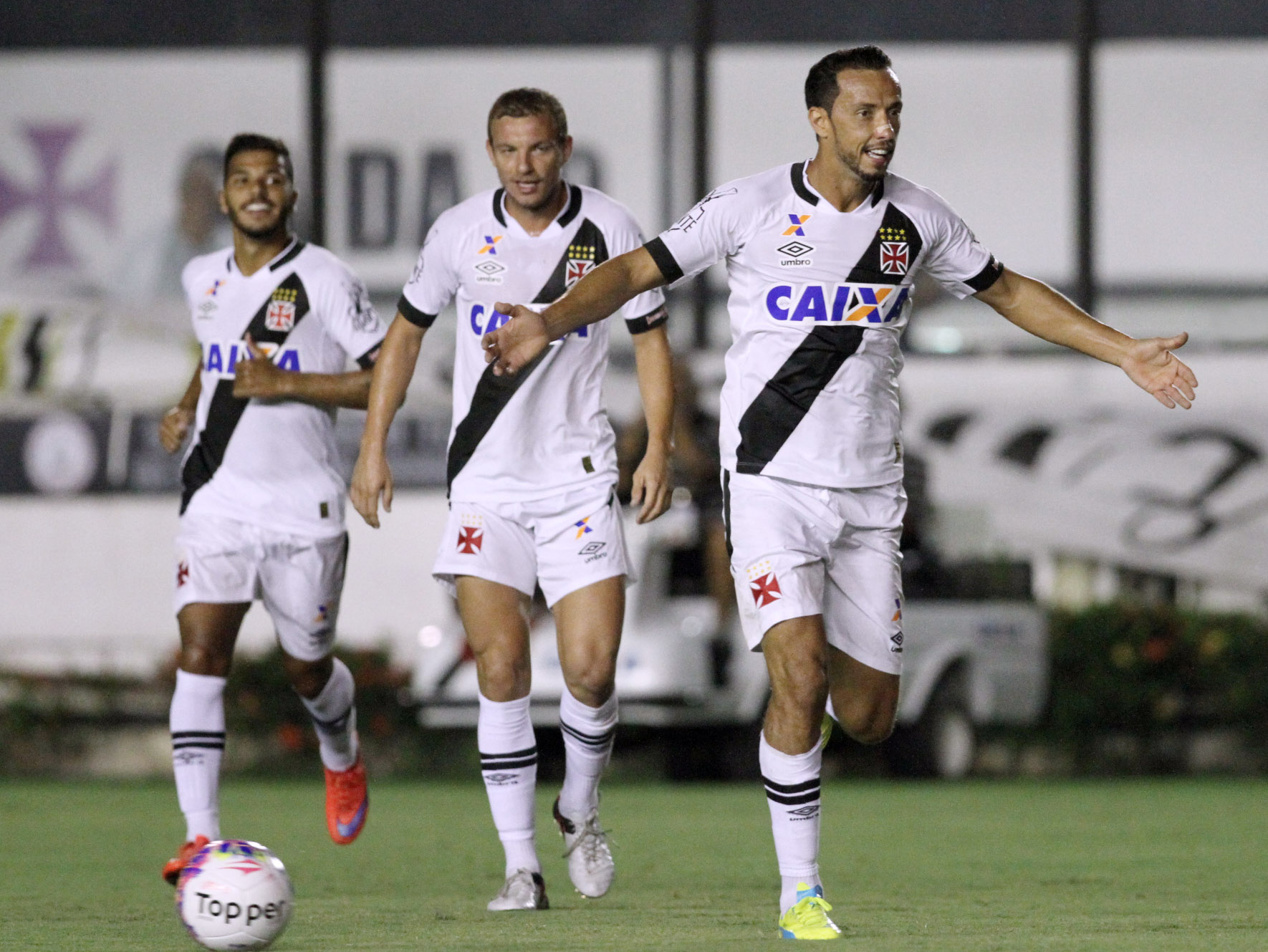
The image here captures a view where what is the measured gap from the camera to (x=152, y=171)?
18.4 metres

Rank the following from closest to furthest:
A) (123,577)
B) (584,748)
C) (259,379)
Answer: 1. (584,748)
2. (259,379)
3. (123,577)

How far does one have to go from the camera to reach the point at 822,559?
626 centimetres

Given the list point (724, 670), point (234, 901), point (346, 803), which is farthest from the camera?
point (724, 670)

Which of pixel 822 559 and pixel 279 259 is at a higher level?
pixel 279 259

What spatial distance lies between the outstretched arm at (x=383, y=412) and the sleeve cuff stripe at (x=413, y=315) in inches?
0.4

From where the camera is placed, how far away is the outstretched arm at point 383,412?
694 cm

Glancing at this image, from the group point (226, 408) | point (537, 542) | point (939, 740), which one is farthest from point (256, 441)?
point (939, 740)

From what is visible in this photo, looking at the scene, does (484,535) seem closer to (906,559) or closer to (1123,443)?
(906,559)

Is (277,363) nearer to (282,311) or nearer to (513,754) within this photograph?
(282,311)

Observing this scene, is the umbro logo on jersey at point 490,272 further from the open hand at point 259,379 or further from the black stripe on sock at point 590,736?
the black stripe on sock at point 590,736

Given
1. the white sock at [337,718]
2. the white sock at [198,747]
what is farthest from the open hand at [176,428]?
the white sock at [337,718]

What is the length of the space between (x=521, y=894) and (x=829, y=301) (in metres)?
2.03

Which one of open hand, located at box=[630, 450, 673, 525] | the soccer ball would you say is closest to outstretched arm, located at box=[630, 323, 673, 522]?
open hand, located at box=[630, 450, 673, 525]

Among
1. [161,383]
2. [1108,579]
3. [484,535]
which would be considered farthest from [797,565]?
[161,383]
